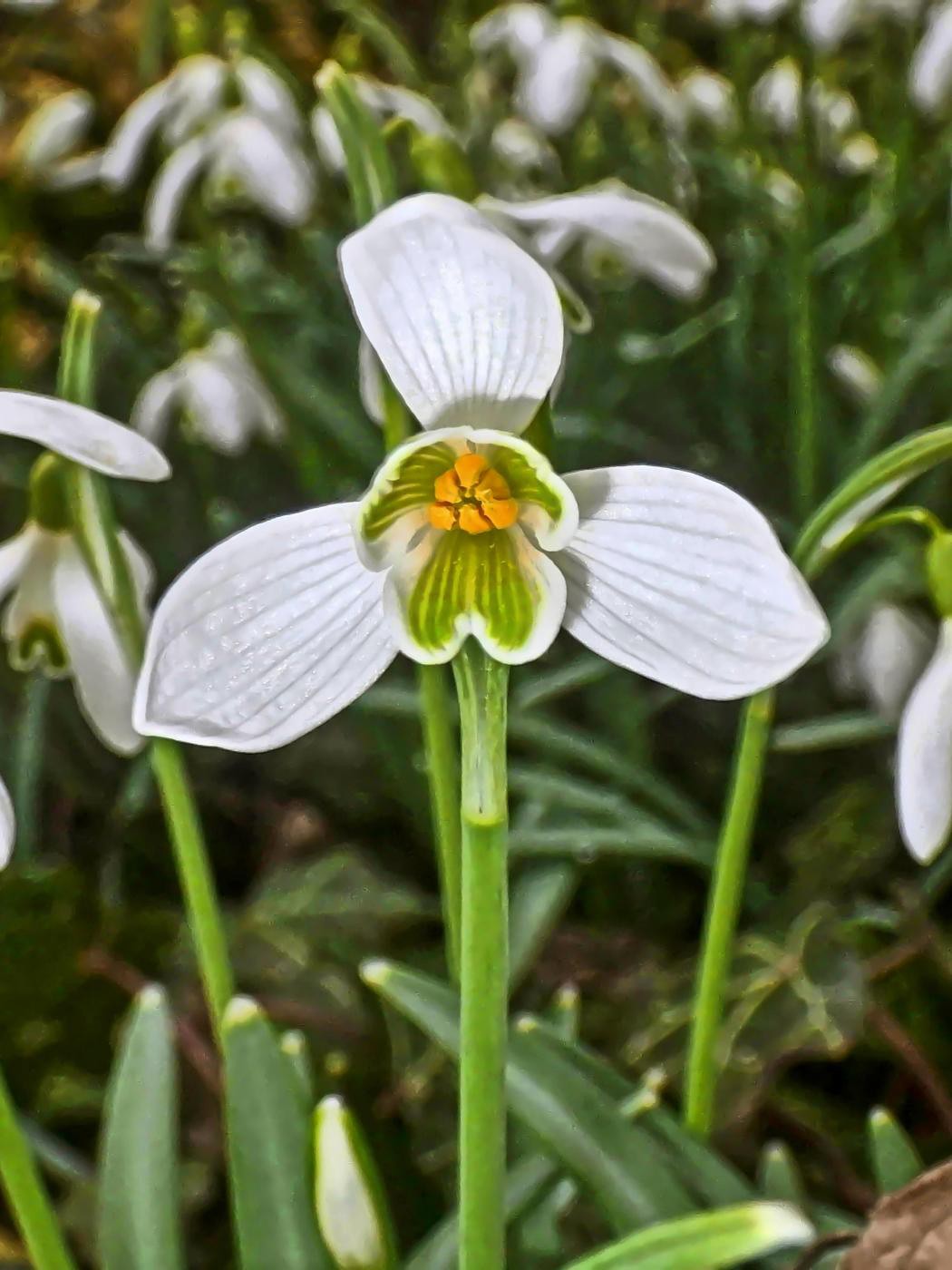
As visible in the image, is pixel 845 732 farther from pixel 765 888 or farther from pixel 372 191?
pixel 372 191

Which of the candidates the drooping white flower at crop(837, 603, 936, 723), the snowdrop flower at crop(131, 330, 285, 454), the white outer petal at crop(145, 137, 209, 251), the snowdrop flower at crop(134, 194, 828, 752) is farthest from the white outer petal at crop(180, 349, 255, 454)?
the snowdrop flower at crop(134, 194, 828, 752)

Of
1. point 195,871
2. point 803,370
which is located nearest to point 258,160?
point 803,370

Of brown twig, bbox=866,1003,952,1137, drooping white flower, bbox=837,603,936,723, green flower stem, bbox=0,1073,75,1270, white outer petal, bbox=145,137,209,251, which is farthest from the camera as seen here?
white outer petal, bbox=145,137,209,251

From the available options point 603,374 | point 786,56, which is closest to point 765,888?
point 603,374

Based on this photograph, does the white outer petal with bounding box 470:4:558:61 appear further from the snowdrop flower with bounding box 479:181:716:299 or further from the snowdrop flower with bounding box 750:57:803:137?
the snowdrop flower with bounding box 479:181:716:299

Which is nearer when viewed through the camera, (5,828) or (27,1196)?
(5,828)

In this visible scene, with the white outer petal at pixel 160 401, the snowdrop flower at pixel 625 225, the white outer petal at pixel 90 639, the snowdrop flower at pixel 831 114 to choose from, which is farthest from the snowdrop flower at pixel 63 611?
the snowdrop flower at pixel 831 114

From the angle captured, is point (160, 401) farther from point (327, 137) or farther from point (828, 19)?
point (828, 19)
